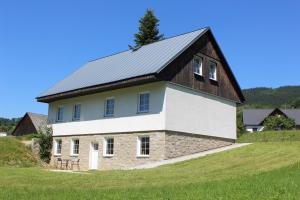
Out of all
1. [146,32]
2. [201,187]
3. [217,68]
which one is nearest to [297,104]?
[146,32]

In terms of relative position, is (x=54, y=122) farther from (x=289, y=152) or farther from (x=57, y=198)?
(x=57, y=198)

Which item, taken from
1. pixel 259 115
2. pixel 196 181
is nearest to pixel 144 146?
pixel 196 181

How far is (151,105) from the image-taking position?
24703mm

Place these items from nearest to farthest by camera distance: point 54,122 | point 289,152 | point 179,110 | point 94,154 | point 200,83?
point 289,152
point 179,110
point 200,83
point 94,154
point 54,122

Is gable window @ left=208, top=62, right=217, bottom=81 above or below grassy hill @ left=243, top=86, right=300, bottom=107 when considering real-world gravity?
below

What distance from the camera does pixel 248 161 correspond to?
19750 millimetres

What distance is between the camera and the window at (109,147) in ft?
89.7

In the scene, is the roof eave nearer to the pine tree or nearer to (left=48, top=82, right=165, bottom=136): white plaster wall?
(left=48, top=82, right=165, bottom=136): white plaster wall

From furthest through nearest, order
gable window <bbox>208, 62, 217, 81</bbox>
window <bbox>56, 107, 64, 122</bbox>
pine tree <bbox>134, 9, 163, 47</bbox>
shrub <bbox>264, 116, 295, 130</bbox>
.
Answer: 1. shrub <bbox>264, 116, 295, 130</bbox>
2. pine tree <bbox>134, 9, 163, 47</bbox>
3. window <bbox>56, 107, 64, 122</bbox>
4. gable window <bbox>208, 62, 217, 81</bbox>

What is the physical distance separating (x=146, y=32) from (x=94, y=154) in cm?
2743

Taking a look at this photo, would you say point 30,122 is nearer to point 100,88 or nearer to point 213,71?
point 100,88

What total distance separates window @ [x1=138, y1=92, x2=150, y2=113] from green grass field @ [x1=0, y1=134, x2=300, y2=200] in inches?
201

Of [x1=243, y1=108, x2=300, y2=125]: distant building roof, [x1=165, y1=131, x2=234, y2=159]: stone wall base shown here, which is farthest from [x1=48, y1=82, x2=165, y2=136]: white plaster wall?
[x1=243, y1=108, x2=300, y2=125]: distant building roof

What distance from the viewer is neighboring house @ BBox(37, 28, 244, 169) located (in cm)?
2436
